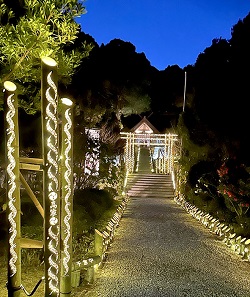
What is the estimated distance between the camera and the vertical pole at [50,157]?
379 cm

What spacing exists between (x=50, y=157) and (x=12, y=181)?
0.56m

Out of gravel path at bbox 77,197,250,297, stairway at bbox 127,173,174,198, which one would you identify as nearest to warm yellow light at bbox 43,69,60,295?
gravel path at bbox 77,197,250,297

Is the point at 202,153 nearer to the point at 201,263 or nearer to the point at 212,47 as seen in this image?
the point at 212,47

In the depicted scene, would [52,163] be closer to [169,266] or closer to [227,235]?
[169,266]

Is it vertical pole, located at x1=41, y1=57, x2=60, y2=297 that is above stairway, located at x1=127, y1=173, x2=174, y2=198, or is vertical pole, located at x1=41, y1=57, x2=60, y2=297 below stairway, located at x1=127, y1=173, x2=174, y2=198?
above

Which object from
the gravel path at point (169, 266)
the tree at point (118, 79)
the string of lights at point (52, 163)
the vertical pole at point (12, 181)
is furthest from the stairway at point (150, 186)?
the string of lights at point (52, 163)

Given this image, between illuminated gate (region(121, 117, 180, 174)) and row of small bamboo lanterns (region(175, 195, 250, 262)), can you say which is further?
illuminated gate (region(121, 117, 180, 174))

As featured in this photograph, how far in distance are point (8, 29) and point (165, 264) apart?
185 inches

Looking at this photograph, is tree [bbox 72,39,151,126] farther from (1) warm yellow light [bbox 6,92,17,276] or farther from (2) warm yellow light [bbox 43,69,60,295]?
(2) warm yellow light [bbox 43,69,60,295]

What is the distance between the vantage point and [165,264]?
7.05 metres

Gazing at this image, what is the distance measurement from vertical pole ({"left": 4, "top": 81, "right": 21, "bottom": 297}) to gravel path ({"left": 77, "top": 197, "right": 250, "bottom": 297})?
1.52 meters

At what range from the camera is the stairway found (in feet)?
71.4

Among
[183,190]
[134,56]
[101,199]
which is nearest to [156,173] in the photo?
[183,190]

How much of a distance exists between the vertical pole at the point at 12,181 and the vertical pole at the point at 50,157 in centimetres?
43
